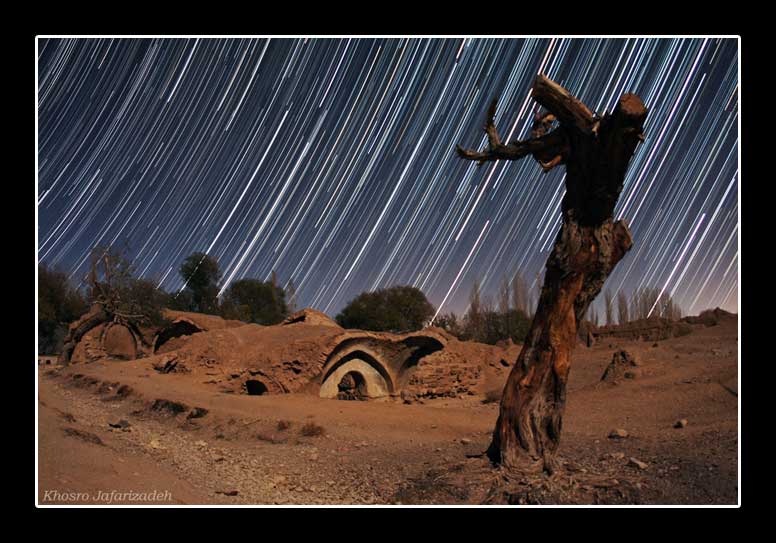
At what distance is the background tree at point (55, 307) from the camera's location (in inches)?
1324

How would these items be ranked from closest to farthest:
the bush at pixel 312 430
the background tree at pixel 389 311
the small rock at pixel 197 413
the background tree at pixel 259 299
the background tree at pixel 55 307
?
the bush at pixel 312 430 < the small rock at pixel 197 413 < the background tree at pixel 55 307 < the background tree at pixel 389 311 < the background tree at pixel 259 299

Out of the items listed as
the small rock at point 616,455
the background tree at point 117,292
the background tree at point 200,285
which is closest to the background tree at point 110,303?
the background tree at point 117,292

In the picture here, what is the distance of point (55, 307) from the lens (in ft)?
116

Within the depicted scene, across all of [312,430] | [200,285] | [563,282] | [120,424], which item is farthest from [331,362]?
[200,285]

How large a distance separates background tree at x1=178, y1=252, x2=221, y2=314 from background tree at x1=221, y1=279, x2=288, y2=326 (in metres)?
1.69

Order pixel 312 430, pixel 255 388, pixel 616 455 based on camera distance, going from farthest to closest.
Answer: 1. pixel 255 388
2. pixel 312 430
3. pixel 616 455

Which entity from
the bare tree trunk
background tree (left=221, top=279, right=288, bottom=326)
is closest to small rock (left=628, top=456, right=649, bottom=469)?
the bare tree trunk

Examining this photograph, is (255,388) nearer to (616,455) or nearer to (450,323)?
(616,455)

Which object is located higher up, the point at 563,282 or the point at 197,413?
the point at 563,282

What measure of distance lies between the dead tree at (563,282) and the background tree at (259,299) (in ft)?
164

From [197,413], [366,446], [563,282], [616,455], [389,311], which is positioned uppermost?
[389,311]

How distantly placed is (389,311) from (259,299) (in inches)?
615

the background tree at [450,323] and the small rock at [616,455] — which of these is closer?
the small rock at [616,455]

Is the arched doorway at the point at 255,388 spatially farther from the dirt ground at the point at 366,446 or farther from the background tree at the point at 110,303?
the background tree at the point at 110,303
